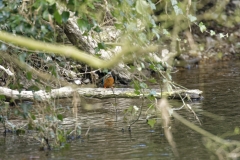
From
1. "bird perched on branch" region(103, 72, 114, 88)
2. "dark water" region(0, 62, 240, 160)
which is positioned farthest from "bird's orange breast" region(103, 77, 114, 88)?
"dark water" region(0, 62, 240, 160)

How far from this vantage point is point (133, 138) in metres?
7.58

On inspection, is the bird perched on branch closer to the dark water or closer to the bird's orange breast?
the bird's orange breast

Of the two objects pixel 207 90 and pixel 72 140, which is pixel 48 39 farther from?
pixel 207 90

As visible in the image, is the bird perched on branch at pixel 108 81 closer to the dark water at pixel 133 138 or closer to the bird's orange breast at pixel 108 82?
the bird's orange breast at pixel 108 82

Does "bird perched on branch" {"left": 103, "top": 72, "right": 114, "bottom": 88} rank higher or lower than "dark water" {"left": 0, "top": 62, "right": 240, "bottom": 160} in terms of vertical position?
higher

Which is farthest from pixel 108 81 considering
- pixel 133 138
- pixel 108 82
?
pixel 133 138

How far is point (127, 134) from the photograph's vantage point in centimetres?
787

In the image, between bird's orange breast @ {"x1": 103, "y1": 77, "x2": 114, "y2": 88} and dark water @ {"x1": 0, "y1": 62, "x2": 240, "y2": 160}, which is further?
bird's orange breast @ {"x1": 103, "y1": 77, "x2": 114, "y2": 88}

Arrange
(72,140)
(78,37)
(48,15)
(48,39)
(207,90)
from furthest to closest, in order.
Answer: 1. (207,90)
2. (78,37)
3. (72,140)
4. (48,39)
5. (48,15)

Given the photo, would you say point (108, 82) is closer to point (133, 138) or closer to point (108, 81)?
point (108, 81)

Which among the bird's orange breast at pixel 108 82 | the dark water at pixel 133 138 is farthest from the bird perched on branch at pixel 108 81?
the dark water at pixel 133 138

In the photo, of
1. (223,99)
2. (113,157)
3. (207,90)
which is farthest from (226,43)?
(113,157)

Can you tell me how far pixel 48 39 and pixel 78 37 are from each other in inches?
176

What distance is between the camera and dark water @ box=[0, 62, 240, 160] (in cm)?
673
